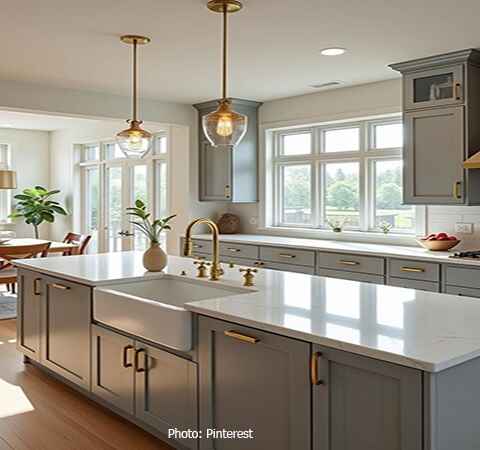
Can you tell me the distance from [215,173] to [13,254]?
2.43 m

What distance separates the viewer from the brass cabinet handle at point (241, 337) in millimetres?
2182

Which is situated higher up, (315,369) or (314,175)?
(314,175)

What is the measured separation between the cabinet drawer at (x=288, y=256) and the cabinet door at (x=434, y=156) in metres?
1.00

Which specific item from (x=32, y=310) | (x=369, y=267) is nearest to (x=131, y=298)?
(x=32, y=310)

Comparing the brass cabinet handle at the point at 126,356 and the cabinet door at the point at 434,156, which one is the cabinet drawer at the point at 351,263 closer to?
the cabinet door at the point at 434,156

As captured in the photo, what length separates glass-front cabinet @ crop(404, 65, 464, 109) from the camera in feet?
14.0

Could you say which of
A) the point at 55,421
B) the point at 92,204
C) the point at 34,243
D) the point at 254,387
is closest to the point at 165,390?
the point at 254,387

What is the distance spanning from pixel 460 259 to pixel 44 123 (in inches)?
274

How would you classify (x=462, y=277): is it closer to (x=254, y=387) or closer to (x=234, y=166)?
(x=254, y=387)

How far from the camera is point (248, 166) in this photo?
651cm

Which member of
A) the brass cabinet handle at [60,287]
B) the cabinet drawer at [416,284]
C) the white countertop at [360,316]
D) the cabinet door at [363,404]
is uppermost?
the white countertop at [360,316]

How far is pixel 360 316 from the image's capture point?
2.21 metres

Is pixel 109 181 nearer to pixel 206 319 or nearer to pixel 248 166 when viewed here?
pixel 248 166

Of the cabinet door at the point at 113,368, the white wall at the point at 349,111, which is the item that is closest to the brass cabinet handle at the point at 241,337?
the cabinet door at the point at 113,368
